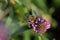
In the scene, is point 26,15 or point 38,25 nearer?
point 38,25

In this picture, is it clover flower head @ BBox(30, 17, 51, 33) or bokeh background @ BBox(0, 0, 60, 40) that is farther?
bokeh background @ BBox(0, 0, 60, 40)

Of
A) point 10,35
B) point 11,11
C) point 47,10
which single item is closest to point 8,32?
point 10,35

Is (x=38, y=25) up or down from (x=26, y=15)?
down

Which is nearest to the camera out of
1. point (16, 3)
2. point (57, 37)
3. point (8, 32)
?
point (8, 32)

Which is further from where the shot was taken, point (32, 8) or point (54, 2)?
point (54, 2)

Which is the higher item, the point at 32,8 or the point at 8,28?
the point at 32,8

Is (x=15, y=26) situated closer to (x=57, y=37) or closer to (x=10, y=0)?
(x=10, y=0)

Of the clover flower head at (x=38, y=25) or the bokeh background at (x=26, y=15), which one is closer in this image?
the clover flower head at (x=38, y=25)

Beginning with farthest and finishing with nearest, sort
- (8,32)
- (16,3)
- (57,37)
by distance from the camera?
(57,37) → (16,3) → (8,32)
